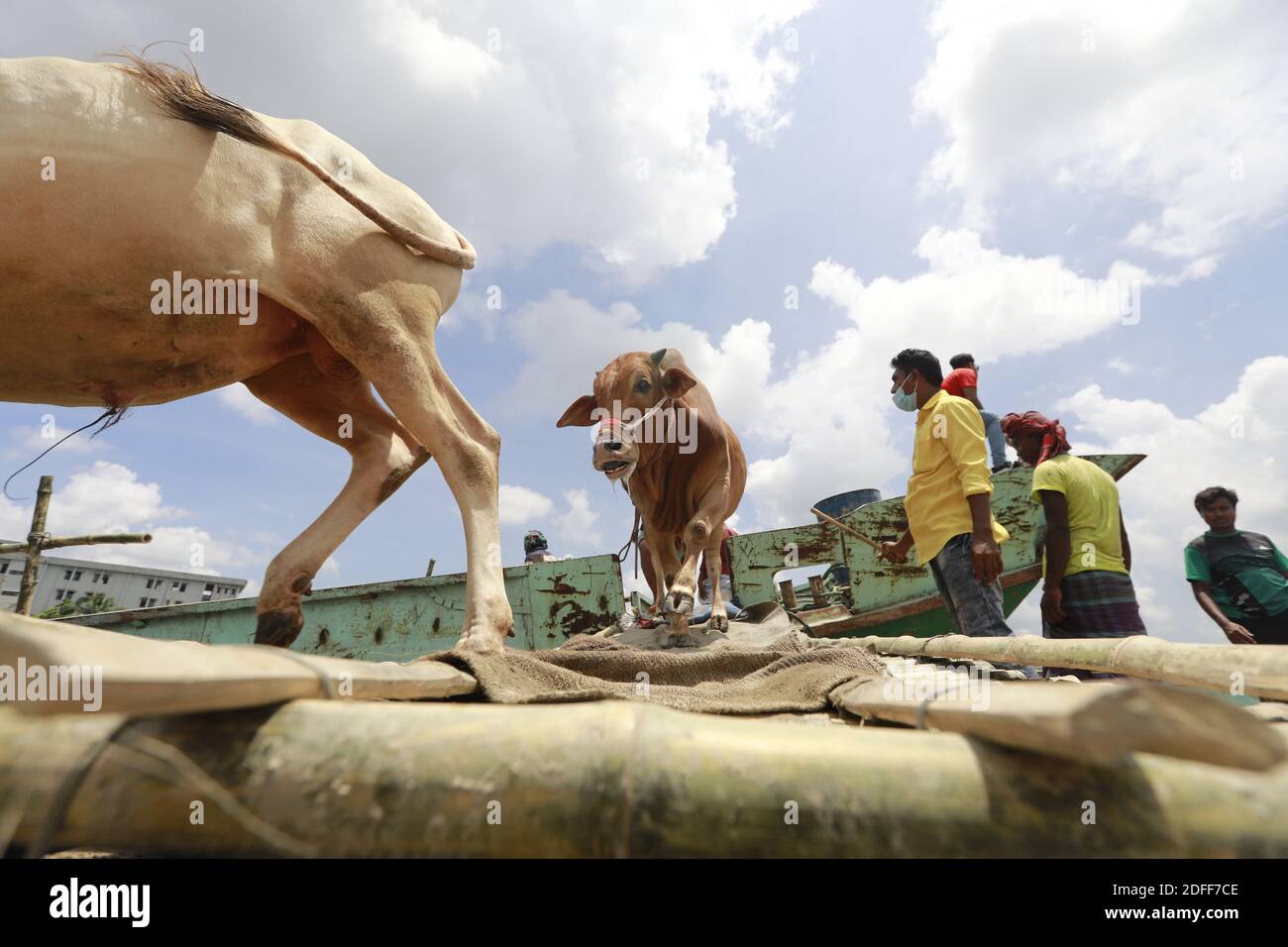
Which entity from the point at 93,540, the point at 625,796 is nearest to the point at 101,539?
the point at 93,540

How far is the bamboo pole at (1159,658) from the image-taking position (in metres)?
1.18

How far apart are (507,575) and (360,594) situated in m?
1.34

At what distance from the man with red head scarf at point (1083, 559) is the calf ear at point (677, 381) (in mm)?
1997

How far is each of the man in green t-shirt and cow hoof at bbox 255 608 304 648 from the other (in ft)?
15.7

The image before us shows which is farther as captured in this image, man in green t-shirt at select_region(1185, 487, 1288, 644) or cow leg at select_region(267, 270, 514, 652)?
man in green t-shirt at select_region(1185, 487, 1288, 644)

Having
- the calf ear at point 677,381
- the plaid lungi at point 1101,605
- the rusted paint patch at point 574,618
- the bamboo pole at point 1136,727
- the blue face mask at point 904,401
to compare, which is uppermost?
the calf ear at point 677,381

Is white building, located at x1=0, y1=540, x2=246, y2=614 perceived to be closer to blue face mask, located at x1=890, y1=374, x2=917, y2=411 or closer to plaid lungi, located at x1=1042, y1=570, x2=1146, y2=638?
blue face mask, located at x1=890, y1=374, x2=917, y2=411

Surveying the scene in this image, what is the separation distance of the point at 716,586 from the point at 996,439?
4601 mm

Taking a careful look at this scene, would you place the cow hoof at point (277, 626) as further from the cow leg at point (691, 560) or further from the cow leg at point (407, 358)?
the cow leg at point (691, 560)

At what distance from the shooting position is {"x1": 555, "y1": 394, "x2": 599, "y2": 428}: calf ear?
4.70m

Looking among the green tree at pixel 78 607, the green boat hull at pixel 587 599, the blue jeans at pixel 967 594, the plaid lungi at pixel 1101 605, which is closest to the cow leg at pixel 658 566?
the green boat hull at pixel 587 599

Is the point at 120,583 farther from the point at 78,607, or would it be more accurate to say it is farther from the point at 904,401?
the point at 904,401

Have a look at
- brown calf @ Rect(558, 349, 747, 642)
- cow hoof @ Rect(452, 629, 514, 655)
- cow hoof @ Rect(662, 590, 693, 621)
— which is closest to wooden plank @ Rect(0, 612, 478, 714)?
cow hoof @ Rect(452, 629, 514, 655)
